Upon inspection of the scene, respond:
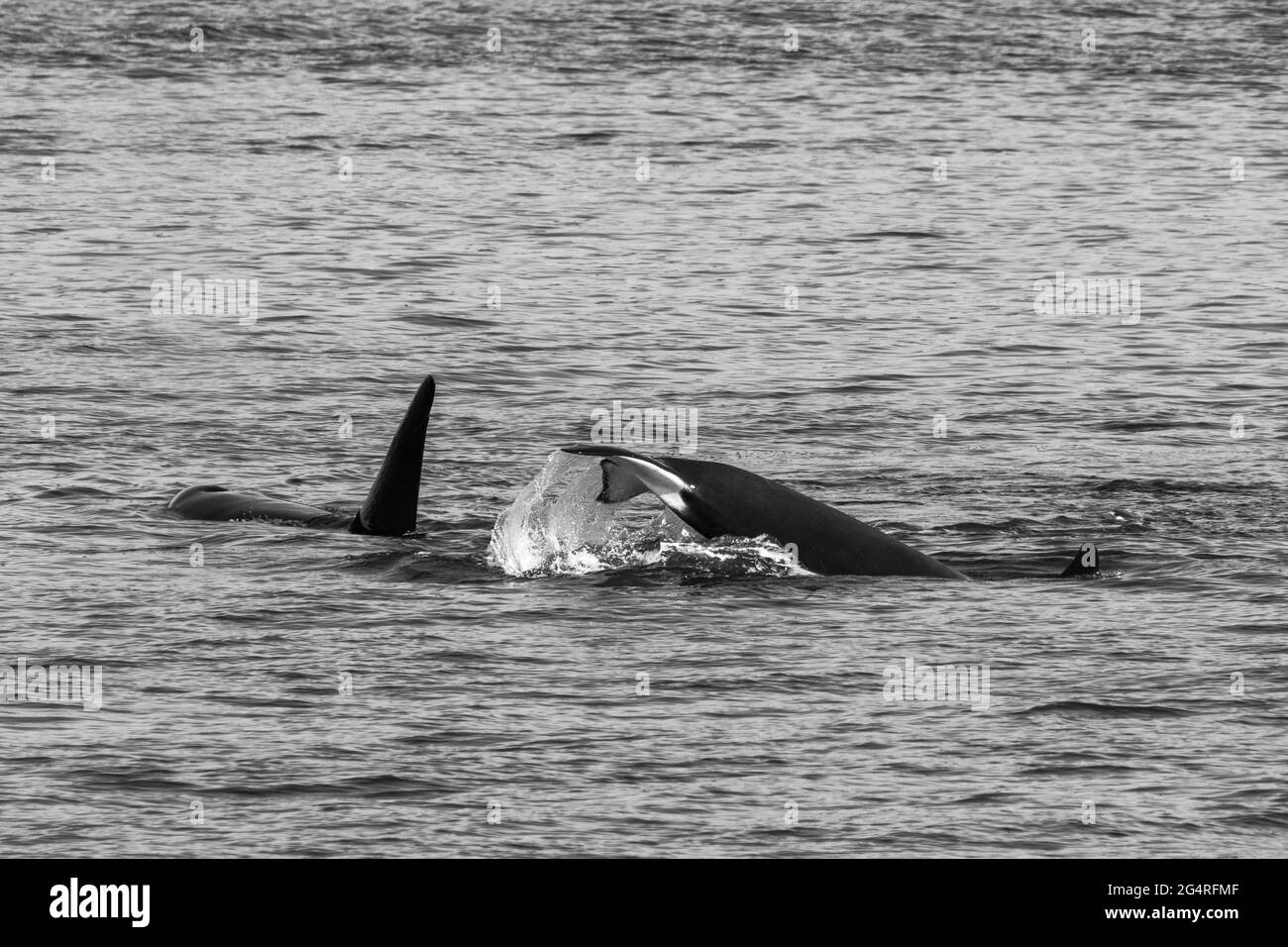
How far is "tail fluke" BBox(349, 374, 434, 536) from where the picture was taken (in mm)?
18422

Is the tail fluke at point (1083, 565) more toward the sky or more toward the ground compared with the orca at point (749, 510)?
more toward the ground

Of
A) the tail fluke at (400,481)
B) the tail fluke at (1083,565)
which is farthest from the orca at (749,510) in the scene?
the tail fluke at (400,481)

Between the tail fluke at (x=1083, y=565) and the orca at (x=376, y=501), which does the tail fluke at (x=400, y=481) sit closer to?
the orca at (x=376, y=501)

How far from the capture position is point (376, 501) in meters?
19.0

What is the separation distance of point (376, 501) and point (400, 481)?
0.94 feet

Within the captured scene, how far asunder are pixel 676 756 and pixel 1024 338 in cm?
1658

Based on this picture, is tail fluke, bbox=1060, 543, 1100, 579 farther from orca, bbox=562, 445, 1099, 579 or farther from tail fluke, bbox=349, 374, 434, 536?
tail fluke, bbox=349, 374, 434, 536

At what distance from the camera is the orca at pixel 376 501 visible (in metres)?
18.5

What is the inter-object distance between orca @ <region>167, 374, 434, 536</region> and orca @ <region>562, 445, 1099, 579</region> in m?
3.07

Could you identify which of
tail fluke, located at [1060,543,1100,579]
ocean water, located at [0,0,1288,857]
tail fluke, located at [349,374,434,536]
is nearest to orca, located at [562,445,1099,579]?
ocean water, located at [0,0,1288,857]

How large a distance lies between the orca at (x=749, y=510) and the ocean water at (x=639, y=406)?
0.84ft

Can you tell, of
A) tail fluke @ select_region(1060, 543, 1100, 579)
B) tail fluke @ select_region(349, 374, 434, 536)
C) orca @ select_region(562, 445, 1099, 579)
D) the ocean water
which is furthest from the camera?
tail fluke @ select_region(349, 374, 434, 536)

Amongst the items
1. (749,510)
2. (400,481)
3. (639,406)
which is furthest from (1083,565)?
(639,406)

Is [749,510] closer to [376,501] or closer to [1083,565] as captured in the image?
[1083,565]
